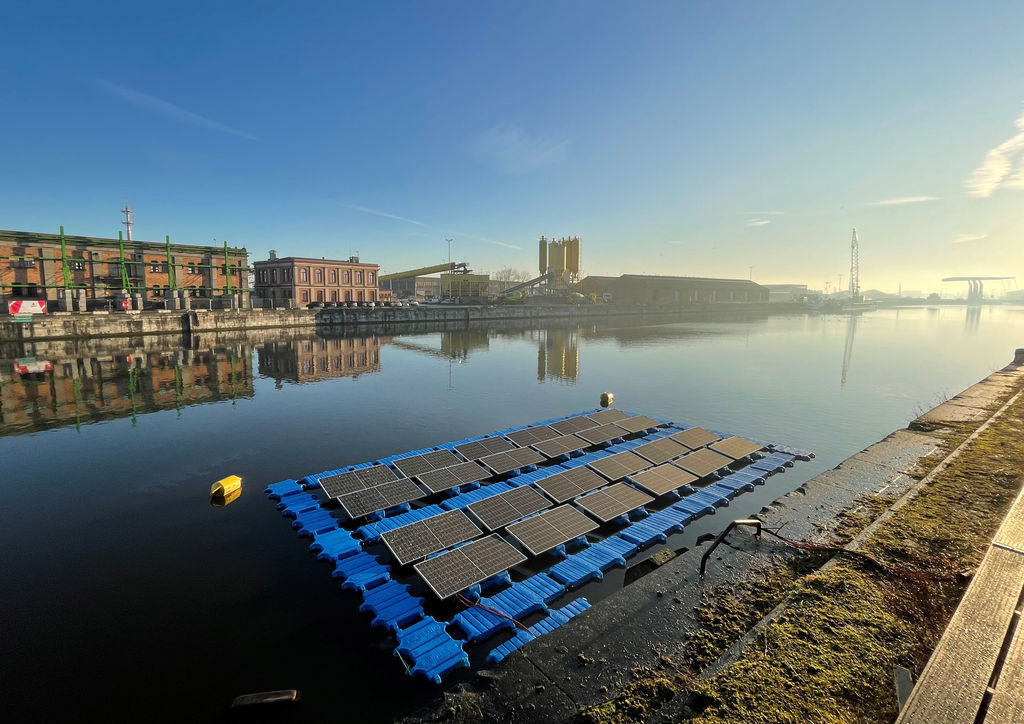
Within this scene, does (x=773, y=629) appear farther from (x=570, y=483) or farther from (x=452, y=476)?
(x=452, y=476)

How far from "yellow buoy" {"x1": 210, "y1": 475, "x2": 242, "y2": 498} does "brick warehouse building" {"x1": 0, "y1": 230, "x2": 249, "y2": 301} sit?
52.1 meters

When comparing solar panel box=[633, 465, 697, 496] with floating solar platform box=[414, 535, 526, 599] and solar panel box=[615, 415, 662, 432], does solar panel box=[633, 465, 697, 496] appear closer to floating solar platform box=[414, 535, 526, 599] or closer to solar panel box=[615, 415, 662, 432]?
solar panel box=[615, 415, 662, 432]

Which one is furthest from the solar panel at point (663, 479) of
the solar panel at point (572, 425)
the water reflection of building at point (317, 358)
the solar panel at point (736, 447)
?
the water reflection of building at point (317, 358)

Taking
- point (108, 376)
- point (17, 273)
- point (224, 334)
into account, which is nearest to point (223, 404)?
point (108, 376)

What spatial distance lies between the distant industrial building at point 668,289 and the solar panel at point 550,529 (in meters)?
118

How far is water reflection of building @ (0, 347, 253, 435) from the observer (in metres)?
22.4

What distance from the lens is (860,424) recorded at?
2238 cm

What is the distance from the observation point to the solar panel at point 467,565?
878cm

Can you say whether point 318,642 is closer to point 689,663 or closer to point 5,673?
point 5,673

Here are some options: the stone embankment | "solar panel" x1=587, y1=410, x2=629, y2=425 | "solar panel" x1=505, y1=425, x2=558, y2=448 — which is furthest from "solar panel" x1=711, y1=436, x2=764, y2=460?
"solar panel" x1=505, y1=425, x2=558, y2=448

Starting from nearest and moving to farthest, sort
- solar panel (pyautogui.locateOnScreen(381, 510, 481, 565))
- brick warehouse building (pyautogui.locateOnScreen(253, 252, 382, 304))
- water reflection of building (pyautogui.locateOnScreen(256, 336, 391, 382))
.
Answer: solar panel (pyautogui.locateOnScreen(381, 510, 481, 565)) → water reflection of building (pyautogui.locateOnScreen(256, 336, 391, 382)) → brick warehouse building (pyautogui.locateOnScreen(253, 252, 382, 304))

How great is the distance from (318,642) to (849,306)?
21368 cm

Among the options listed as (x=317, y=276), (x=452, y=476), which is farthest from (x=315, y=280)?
(x=452, y=476)

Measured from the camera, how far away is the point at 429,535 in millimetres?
10547
